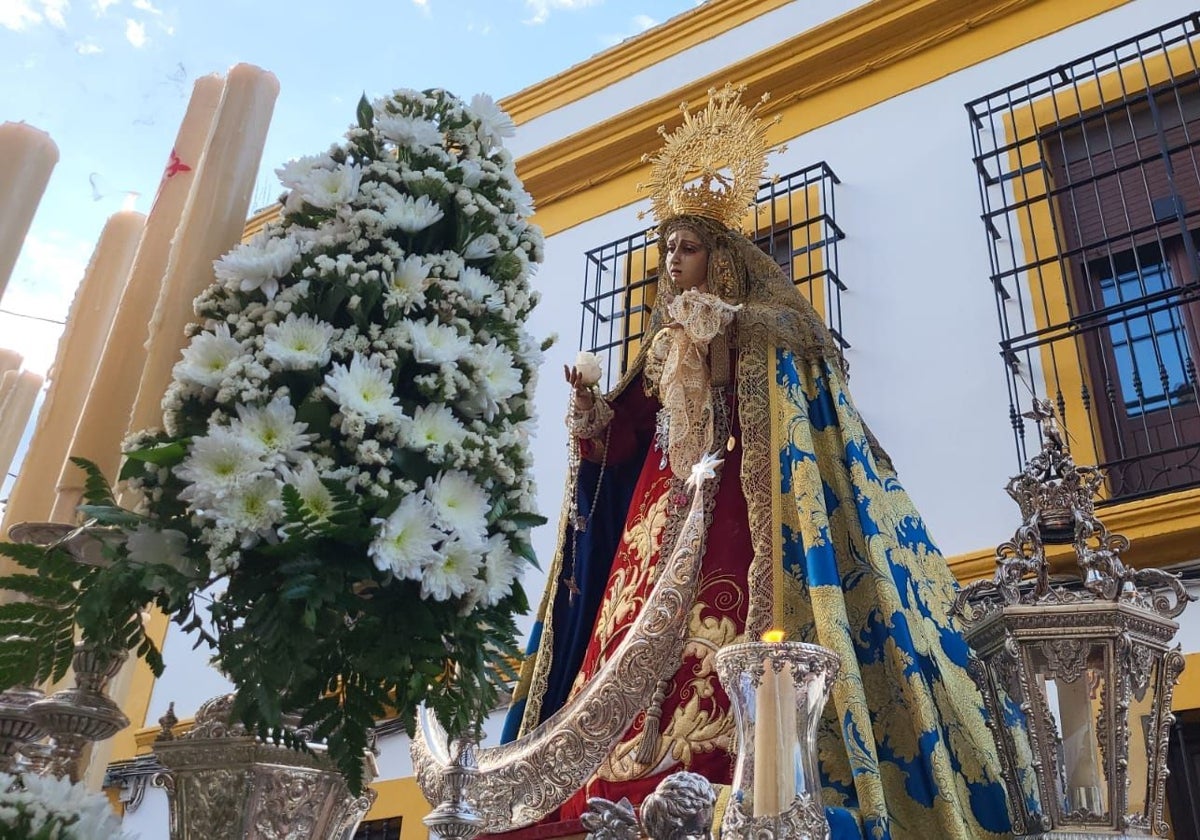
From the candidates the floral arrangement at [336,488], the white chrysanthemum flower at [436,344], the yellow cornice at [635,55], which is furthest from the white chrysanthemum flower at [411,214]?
the yellow cornice at [635,55]

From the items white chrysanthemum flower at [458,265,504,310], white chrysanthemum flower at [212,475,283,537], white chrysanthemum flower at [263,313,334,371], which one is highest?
white chrysanthemum flower at [458,265,504,310]

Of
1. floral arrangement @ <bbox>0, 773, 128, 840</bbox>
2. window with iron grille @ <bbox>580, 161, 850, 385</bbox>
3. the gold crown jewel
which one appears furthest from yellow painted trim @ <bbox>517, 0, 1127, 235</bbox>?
floral arrangement @ <bbox>0, 773, 128, 840</bbox>

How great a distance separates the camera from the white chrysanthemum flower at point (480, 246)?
3.53 feet

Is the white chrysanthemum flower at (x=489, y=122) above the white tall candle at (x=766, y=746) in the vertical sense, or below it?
above

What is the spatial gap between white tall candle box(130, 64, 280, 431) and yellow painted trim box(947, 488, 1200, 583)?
2.50m

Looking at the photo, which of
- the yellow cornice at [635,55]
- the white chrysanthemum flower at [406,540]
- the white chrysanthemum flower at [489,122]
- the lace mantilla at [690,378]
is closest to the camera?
the white chrysanthemum flower at [406,540]

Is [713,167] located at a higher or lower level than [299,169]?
higher

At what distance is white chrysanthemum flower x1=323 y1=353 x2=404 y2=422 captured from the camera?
0.89m

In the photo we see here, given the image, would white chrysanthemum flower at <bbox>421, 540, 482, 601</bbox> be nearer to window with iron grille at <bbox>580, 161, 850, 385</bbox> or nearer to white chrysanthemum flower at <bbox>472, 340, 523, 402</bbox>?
white chrysanthemum flower at <bbox>472, 340, 523, 402</bbox>

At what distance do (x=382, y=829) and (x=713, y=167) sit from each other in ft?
8.87

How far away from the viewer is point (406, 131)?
1.11 meters

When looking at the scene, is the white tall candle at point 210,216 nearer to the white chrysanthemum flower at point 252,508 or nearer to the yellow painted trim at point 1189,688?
the white chrysanthemum flower at point 252,508

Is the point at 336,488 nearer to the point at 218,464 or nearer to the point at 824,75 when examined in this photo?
the point at 218,464

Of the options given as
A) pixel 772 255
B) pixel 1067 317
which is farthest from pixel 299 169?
pixel 772 255
